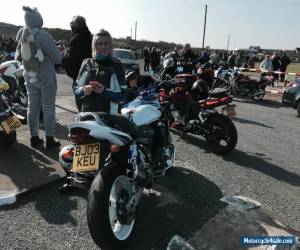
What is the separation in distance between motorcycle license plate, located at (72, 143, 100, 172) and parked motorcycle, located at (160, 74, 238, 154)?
3.02 metres

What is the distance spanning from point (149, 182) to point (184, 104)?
302 centimetres

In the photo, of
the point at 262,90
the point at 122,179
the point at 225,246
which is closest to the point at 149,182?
Result: the point at 122,179

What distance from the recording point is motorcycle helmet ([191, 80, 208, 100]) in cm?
696

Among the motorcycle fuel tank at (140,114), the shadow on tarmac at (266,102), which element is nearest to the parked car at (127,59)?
the shadow on tarmac at (266,102)

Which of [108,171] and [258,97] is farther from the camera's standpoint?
[258,97]

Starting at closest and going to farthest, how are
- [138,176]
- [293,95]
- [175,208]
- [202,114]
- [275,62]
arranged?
1. [138,176]
2. [175,208]
3. [202,114]
4. [293,95]
5. [275,62]

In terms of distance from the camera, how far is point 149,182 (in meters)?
3.72

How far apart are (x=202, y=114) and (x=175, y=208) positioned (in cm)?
260

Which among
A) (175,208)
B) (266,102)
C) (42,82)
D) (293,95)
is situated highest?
(42,82)

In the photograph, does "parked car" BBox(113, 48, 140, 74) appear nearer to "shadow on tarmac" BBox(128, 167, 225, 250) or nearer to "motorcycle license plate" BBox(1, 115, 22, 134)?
"motorcycle license plate" BBox(1, 115, 22, 134)

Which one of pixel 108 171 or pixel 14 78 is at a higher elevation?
pixel 14 78

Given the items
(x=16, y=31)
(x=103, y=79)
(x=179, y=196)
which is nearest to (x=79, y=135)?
(x=103, y=79)

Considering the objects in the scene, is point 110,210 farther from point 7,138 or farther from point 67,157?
point 7,138

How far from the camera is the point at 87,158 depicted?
9.85 ft
